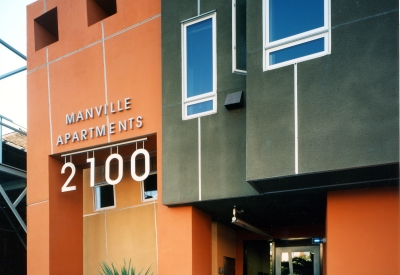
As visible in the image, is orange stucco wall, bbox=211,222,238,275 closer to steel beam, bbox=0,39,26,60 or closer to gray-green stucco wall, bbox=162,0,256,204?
gray-green stucco wall, bbox=162,0,256,204

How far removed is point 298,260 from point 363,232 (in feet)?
16.0

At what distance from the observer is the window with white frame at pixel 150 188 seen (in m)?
11.9

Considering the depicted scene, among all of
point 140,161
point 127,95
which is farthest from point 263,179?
point 140,161

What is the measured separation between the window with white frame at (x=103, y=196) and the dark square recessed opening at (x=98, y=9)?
4425mm

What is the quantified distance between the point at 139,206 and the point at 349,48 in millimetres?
7344

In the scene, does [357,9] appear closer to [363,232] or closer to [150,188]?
[363,232]

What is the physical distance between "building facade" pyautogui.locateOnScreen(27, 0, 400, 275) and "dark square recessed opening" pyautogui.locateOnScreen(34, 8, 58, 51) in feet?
0.12

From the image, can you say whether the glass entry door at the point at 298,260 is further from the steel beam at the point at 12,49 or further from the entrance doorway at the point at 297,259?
the steel beam at the point at 12,49

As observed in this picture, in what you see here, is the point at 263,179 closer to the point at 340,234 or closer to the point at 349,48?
the point at 340,234

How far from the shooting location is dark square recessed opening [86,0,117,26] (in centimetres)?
1132

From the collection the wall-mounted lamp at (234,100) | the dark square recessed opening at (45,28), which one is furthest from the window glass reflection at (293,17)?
the dark square recessed opening at (45,28)

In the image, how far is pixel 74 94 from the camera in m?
11.0

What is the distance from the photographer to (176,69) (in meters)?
9.31

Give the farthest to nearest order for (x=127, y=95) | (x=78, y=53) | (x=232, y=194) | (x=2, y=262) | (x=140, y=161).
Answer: (x=2, y=262) → (x=140, y=161) → (x=78, y=53) → (x=127, y=95) → (x=232, y=194)
